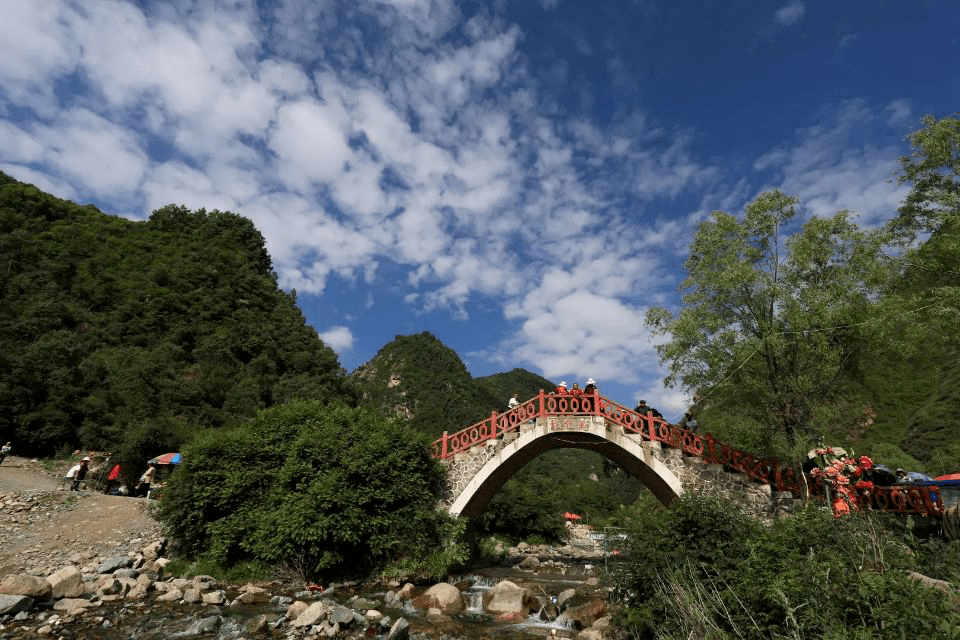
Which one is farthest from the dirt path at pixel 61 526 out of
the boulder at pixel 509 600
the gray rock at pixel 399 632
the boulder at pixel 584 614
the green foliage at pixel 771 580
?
the green foliage at pixel 771 580

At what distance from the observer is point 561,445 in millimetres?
16297

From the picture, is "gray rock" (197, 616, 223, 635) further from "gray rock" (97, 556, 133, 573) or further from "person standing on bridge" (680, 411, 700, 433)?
"person standing on bridge" (680, 411, 700, 433)

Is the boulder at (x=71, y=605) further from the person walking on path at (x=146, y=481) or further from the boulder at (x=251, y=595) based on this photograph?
the person walking on path at (x=146, y=481)

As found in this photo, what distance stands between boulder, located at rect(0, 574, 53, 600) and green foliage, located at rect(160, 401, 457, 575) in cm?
392

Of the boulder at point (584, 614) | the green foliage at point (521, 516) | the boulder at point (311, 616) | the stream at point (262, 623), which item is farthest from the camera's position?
the green foliage at point (521, 516)

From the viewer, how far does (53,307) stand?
3259 centimetres

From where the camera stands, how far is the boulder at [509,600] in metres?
11.6

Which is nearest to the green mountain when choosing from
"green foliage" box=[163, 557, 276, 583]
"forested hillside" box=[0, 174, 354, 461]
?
"forested hillside" box=[0, 174, 354, 461]

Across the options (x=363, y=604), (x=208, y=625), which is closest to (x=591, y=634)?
(x=363, y=604)

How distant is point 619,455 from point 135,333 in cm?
3773

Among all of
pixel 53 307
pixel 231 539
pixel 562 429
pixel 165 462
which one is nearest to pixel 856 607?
pixel 562 429

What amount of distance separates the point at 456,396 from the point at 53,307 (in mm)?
A: 47214

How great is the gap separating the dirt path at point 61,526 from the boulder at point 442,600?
8638 millimetres

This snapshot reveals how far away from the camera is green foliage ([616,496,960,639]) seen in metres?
4.35
